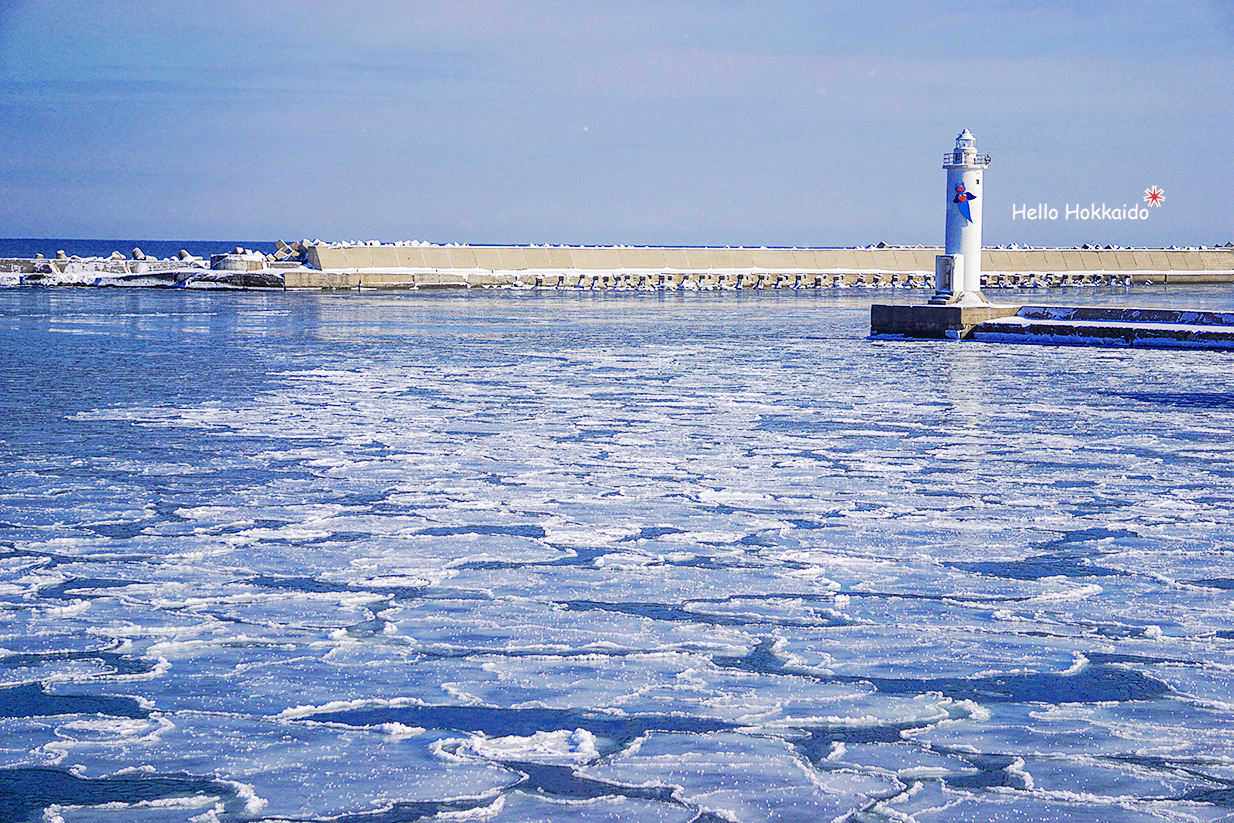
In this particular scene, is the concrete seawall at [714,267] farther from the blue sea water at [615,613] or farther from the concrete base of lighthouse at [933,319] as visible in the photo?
the blue sea water at [615,613]

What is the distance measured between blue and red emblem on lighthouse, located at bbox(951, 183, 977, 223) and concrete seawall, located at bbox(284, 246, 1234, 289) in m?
28.9

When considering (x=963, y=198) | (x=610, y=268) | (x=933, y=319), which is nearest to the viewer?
(x=933, y=319)

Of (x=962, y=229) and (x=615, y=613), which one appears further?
(x=962, y=229)

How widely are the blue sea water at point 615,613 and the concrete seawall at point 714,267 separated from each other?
39.8 metres

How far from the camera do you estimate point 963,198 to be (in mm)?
23047

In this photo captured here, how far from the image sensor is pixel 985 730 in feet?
12.3

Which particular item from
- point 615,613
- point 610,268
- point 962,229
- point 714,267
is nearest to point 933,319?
point 962,229

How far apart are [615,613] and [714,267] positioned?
5829 cm

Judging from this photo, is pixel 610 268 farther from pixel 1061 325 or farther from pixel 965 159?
pixel 1061 325

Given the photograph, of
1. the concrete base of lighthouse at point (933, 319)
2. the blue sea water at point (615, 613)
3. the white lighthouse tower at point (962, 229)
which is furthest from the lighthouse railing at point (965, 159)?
the blue sea water at point (615, 613)

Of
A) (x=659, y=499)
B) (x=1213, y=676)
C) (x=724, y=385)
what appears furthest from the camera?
(x=724, y=385)

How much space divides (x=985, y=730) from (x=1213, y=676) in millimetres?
949

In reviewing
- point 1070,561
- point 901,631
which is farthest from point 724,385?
point 901,631

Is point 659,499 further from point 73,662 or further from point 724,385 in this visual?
point 724,385
